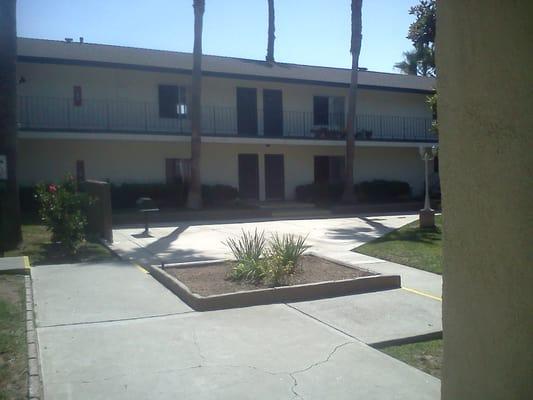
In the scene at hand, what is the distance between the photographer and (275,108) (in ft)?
87.2

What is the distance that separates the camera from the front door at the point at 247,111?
2573 centimetres

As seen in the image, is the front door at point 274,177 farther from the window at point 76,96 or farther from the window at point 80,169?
the window at point 76,96

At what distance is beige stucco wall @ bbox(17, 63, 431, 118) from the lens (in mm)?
21922

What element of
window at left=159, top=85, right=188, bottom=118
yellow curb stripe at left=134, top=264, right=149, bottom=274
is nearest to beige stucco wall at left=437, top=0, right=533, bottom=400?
yellow curb stripe at left=134, top=264, right=149, bottom=274

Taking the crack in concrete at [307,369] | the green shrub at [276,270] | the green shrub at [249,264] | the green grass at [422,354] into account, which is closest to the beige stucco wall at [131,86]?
the green shrub at [249,264]

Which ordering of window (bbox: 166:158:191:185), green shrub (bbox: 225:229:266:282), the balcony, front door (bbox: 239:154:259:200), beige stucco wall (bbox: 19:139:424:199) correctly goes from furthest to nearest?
front door (bbox: 239:154:259:200) → window (bbox: 166:158:191:185) → beige stucco wall (bbox: 19:139:424:199) → the balcony → green shrub (bbox: 225:229:266:282)

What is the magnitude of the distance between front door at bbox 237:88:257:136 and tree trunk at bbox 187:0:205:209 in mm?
3863

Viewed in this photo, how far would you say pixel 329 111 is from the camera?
28250 mm

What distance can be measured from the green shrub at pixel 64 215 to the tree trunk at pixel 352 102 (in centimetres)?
1498

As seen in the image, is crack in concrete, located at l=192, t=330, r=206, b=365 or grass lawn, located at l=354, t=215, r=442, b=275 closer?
crack in concrete, located at l=192, t=330, r=206, b=365

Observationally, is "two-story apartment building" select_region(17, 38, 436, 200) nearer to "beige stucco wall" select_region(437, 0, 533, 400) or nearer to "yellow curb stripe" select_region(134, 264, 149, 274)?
"yellow curb stripe" select_region(134, 264, 149, 274)

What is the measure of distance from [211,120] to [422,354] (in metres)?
20.3

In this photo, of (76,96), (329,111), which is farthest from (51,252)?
(329,111)

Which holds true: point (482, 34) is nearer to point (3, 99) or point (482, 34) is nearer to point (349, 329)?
point (349, 329)
